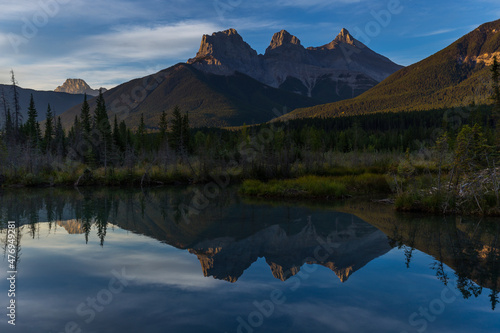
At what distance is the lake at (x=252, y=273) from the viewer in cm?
705

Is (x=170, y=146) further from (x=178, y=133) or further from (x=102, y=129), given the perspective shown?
(x=102, y=129)

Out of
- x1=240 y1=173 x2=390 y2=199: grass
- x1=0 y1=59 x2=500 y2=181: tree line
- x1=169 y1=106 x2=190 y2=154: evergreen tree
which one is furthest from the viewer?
x1=169 y1=106 x2=190 y2=154: evergreen tree

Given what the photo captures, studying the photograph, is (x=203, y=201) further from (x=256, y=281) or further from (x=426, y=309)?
(x=426, y=309)

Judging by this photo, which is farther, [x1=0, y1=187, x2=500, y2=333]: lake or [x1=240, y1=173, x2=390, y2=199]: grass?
[x1=240, y1=173, x2=390, y2=199]: grass

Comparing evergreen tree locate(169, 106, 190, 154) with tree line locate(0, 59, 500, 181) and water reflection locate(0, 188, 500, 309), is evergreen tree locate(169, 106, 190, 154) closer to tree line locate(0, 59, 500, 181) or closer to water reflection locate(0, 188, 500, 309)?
tree line locate(0, 59, 500, 181)

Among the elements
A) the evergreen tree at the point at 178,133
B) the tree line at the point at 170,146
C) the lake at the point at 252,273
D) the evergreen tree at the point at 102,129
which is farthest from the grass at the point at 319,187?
the evergreen tree at the point at 178,133

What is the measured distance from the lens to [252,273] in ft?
32.7

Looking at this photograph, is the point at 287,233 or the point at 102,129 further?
the point at 102,129

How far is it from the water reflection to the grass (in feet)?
10.2

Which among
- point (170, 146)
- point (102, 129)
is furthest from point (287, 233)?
point (170, 146)

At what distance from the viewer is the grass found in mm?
25000

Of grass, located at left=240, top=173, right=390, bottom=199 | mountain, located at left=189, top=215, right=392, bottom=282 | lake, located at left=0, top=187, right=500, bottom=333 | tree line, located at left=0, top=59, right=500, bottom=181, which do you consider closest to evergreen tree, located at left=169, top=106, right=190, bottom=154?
tree line, located at left=0, top=59, right=500, bottom=181

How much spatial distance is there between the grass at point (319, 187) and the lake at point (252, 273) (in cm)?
638

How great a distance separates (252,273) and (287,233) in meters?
5.01
